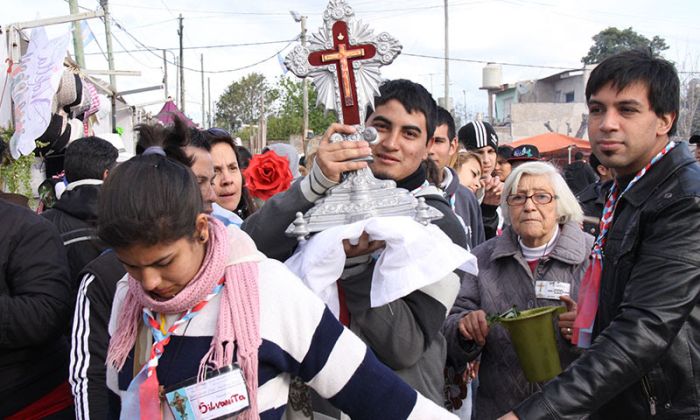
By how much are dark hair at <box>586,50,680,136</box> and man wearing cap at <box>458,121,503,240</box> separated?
3444 mm

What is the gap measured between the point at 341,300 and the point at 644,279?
98 centimetres

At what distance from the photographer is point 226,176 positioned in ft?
12.3

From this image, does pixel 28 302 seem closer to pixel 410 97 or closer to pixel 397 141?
pixel 397 141

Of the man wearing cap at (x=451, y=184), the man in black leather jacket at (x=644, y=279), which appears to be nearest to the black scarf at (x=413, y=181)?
the man in black leather jacket at (x=644, y=279)

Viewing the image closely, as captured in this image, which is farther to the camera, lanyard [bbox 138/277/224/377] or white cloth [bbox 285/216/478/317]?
white cloth [bbox 285/216/478/317]

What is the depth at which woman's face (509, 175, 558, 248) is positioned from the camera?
3.40 metres

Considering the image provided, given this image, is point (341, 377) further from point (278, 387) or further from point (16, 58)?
point (16, 58)

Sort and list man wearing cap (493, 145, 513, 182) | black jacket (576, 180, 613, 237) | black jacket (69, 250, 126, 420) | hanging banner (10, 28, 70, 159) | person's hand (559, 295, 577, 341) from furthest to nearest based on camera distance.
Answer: man wearing cap (493, 145, 513, 182) → black jacket (576, 180, 613, 237) → hanging banner (10, 28, 70, 159) → person's hand (559, 295, 577, 341) → black jacket (69, 250, 126, 420)

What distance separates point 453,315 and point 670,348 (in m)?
1.36

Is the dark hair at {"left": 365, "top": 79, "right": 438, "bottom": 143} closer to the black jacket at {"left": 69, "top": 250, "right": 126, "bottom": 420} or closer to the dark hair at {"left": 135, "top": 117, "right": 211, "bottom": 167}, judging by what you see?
the dark hair at {"left": 135, "top": 117, "right": 211, "bottom": 167}

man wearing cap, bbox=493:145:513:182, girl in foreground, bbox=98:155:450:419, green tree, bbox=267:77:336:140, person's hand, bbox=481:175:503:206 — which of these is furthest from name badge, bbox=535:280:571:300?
green tree, bbox=267:77:336:140

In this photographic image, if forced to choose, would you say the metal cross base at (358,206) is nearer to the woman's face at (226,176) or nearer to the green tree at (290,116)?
the woman's face at (226,176)

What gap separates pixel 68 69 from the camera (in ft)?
23.5

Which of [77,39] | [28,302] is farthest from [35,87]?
[77,39]
